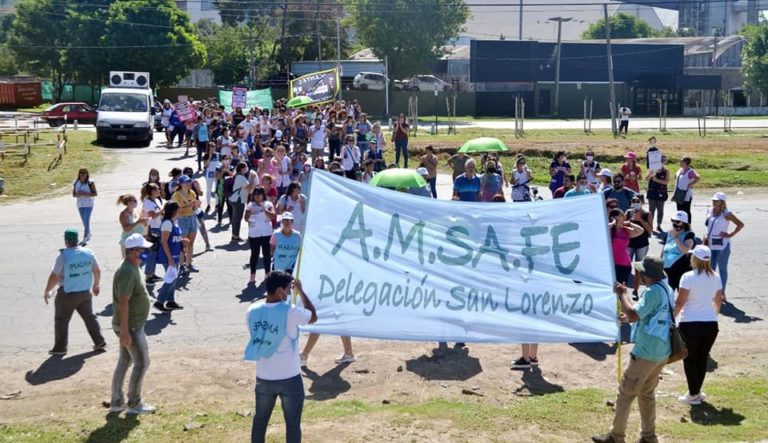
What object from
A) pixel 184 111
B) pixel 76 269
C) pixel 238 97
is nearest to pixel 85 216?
pixel 76 269

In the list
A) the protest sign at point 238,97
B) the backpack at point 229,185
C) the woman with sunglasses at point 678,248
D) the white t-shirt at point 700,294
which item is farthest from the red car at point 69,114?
the white t-shirt at point 700,294

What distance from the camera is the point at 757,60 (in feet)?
202

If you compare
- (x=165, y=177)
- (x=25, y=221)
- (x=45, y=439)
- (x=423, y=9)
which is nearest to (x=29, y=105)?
(x=423, y=9)

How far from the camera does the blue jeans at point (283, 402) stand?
22.8 ft

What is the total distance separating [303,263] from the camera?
8.18 m

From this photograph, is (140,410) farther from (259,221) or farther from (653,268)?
(259,221)

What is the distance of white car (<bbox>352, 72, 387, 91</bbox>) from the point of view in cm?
6412

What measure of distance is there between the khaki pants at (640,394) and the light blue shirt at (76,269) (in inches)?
237

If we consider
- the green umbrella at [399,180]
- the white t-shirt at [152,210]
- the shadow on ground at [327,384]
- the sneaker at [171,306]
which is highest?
the green umbrella at [399,180]

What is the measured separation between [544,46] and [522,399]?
2481 inches

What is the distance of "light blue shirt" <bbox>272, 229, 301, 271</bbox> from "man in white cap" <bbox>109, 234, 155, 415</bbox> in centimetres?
303

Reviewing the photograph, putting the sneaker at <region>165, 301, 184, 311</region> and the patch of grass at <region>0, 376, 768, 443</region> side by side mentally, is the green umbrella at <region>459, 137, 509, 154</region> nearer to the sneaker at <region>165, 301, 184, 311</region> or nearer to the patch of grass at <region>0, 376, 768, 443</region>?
the sneaker at <region>165, 301, 184, 311</region>

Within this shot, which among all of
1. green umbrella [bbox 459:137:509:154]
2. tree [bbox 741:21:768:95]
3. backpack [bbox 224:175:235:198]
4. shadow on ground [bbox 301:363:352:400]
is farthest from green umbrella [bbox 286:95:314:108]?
tree [bbox 741:21:768:95]

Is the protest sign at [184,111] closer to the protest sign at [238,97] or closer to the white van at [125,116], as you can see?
the white van at [125,116]
